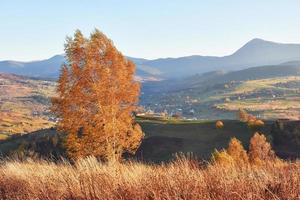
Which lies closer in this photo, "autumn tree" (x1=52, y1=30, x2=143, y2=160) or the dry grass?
the dry grass

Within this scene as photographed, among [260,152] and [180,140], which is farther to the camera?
[180,140]

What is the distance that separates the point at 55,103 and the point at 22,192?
3834 cm

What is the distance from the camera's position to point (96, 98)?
47.0 m

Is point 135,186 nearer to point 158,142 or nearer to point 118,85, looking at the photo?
point 118,85

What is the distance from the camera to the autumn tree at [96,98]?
149 ft

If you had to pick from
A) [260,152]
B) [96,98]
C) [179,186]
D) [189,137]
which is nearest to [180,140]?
[189,137]

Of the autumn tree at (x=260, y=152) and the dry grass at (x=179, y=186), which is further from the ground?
the dry grass at (x=179, y=186)

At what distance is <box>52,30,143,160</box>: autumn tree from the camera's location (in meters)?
45.6

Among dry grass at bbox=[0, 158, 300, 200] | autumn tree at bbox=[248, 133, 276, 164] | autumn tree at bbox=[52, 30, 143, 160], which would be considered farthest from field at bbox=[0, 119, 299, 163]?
dry grass at bbox=[0, 158, 300, 200]

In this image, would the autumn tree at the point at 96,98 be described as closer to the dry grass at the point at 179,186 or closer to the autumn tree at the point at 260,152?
the autumn tree at the point at 260,152

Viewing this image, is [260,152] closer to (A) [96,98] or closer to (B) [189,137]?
(A) [96,98]

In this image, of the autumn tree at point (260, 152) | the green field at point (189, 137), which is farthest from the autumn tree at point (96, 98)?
the green field at point (189, 137)

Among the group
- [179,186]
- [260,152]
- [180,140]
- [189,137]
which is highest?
[179,186]

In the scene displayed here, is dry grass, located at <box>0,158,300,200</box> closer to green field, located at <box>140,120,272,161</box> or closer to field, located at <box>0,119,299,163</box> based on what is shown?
field, located at <box>0,119,299,163</box>
